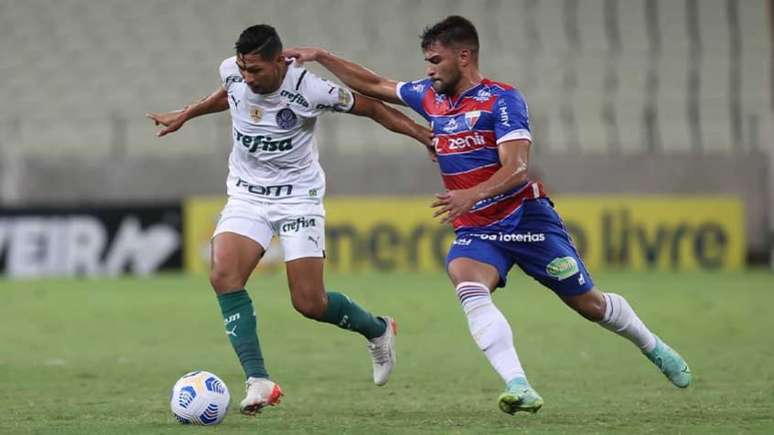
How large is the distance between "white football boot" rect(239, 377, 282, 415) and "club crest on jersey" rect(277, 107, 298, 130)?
150cm

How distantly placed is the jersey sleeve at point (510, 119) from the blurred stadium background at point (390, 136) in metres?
12.1

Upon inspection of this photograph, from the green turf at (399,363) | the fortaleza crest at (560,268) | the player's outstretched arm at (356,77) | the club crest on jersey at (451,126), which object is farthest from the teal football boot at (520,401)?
the player's outstretched arm at (356,77)

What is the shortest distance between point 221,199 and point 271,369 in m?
12.5

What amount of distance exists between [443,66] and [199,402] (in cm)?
220

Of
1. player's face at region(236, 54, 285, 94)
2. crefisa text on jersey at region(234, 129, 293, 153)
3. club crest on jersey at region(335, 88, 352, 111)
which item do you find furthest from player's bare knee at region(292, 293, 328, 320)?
player's face at region(236, 54, 285, 94)

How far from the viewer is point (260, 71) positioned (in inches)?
318

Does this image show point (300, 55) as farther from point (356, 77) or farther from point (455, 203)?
point (455, 203)

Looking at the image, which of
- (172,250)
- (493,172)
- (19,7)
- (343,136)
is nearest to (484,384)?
(493,172)

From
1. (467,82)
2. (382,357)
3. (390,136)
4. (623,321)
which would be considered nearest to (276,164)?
(467,82)

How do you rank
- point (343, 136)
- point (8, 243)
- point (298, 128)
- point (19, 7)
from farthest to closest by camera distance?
point (19, 7) → point (343, 136) → point (8, 243) → point (298, 128)

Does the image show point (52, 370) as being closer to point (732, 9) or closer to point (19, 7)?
point (19, 7)

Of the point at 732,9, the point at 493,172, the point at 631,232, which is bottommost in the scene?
the point at 631,232

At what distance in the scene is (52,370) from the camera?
10.4 m

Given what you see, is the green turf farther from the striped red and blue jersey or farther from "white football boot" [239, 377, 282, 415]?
the striped red and blue jersey
